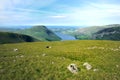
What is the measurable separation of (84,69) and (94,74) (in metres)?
2.41

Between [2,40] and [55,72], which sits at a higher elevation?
[55,72]

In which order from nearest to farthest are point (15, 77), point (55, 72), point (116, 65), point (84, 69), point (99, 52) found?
1. point (15, 77)
2. point (55, 72)
3. point (84, 69)
4. point (116, 65)
5. point (99, 52)

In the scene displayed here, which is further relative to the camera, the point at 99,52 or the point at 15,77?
the point at 99,52

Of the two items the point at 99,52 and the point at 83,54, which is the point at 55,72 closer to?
the point at 83,54

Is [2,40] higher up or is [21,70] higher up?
[21,70]

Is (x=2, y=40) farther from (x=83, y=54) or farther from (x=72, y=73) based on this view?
(x=72, y=73)

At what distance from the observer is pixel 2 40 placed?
157 meters

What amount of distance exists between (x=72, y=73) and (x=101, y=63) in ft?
28.1

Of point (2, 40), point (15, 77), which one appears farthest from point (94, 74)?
point (2, 40)

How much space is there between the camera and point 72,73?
2767 cm

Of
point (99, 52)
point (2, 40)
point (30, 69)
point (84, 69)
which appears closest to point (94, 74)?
point (84, 69)

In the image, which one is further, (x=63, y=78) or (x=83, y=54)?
(x=83, y=54)

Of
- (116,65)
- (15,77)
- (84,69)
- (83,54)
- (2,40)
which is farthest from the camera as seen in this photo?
(2,40)

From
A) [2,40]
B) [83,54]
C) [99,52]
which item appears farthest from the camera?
[2,40]
